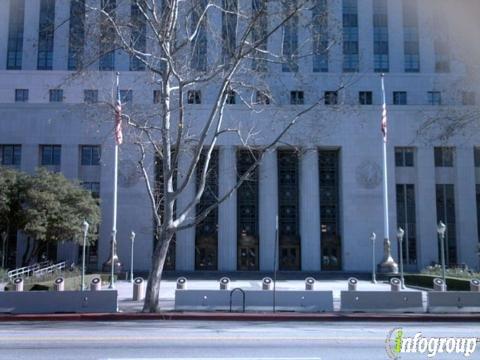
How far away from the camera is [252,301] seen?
64.5 ft

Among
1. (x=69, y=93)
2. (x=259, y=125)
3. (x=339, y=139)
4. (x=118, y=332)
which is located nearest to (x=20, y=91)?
(x=69, y=93)

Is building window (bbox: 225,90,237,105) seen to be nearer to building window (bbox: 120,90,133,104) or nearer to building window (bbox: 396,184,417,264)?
building window (bbox: 120,90,133,104)

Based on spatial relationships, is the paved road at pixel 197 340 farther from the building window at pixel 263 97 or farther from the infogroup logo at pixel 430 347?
the building window at pixel 263 97

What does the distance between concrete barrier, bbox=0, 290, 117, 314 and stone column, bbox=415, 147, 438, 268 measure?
37663 millimetres

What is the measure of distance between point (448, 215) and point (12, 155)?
40.5 m

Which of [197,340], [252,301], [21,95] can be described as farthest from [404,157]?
[197,340]

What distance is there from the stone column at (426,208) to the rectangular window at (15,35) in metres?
41.5

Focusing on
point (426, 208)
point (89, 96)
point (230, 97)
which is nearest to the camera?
point (89, 96)

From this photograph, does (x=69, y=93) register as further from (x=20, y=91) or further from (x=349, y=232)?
(x=349, y=232)

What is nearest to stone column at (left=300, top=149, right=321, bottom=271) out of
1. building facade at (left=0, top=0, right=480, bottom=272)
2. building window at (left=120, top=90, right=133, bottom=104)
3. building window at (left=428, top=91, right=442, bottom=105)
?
building facade at (left=0, top=0, right=480, bottom=272)

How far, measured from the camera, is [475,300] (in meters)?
19.6

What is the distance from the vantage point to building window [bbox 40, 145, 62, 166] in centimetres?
5053

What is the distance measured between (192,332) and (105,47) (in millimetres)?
9842

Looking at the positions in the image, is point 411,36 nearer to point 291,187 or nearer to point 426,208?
point 426,208
